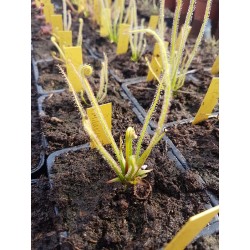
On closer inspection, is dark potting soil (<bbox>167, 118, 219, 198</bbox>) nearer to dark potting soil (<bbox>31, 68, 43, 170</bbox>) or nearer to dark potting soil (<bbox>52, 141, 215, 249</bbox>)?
dark potting soil (<bbox>52, 141, 215, 249</bbox>)

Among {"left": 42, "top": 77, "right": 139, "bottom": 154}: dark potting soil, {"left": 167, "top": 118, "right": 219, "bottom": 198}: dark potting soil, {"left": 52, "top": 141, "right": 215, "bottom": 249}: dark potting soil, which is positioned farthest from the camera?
{"left": 42, "top": 77, "right": 139, "bottom": 154}: dark potting soil

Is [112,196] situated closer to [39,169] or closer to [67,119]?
[39,169]

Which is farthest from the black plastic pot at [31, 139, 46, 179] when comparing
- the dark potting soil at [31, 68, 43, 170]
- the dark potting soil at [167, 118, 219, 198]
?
the dark potting soil at [167, 118, 219, 198]

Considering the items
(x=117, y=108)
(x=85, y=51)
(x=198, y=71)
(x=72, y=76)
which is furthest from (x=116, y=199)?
(x=85, y=51)

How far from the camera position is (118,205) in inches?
26.8

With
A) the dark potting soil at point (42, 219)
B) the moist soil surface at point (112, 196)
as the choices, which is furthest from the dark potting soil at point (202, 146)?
the dark potting soil at point (42, 219)

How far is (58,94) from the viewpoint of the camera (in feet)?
3.67

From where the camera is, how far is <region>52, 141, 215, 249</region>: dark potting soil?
0.63m

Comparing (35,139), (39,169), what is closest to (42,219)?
(39,169)

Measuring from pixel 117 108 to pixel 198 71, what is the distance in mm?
475

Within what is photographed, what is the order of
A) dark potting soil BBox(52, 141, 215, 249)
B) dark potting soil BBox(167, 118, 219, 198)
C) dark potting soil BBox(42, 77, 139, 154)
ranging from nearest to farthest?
dark potting soil BBox(52, 141, 215, 249) < dark potting soil BBox(167, 118, 219, 198) < dark potting soil BBox(42, 77, 139, 154)

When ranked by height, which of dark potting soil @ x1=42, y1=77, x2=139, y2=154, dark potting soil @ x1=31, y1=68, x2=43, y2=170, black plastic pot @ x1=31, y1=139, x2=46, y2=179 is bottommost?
A: black plastic pot @ x1=31, y1=139, x2=46, y2=179

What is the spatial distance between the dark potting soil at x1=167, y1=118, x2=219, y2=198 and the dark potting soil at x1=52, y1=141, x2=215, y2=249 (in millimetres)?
48
